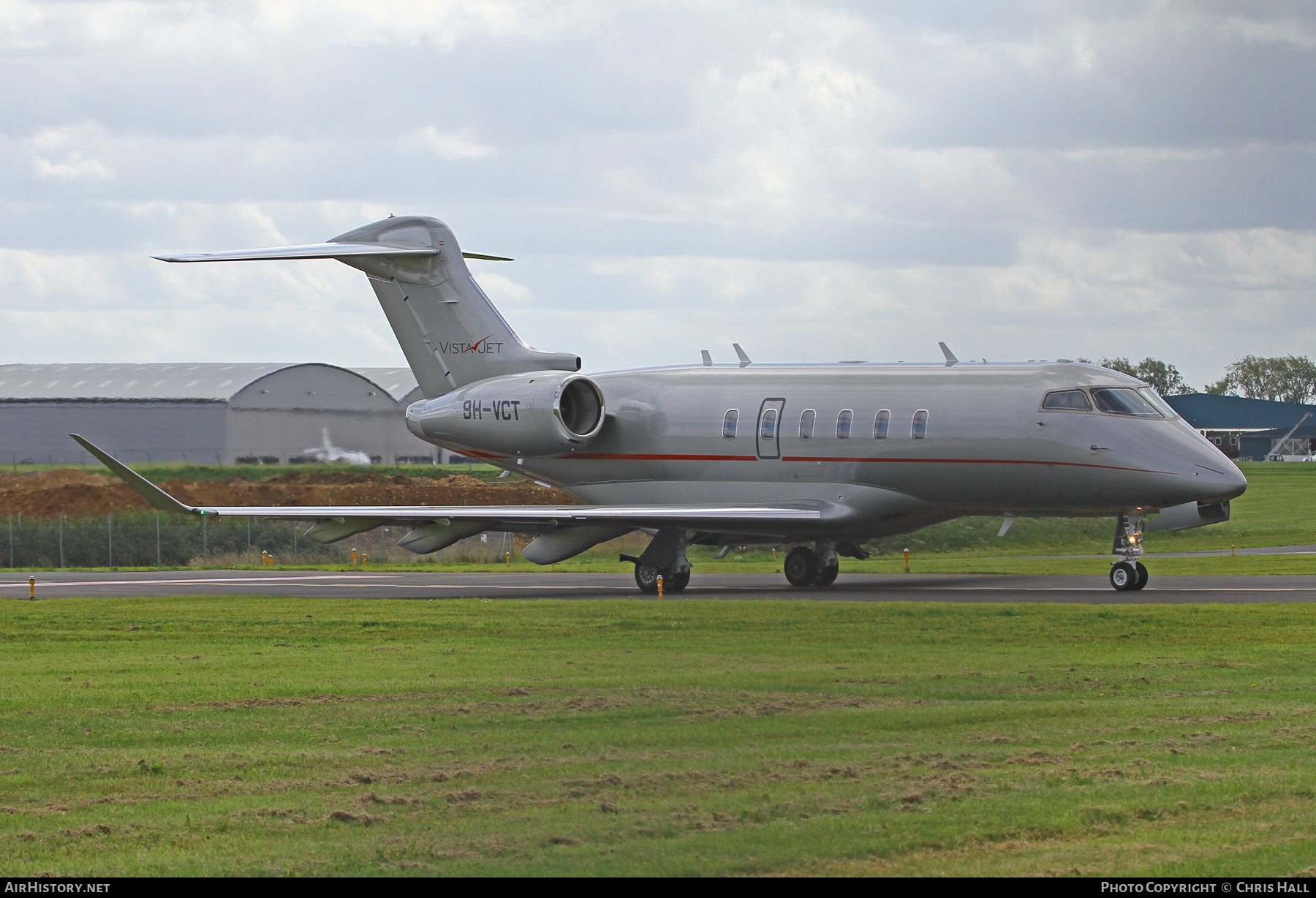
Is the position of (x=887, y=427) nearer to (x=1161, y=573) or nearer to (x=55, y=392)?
(x=1161, y=573)

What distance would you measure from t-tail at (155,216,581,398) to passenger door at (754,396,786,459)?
5533 millimetres

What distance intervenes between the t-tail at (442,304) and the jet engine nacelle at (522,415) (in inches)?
49.8

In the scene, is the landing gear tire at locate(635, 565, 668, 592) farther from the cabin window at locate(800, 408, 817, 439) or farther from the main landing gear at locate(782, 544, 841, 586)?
the cabin window at locate(800, 408, 817, 439)

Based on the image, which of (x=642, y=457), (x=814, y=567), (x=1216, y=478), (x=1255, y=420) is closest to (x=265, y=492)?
(x=642, y=457)

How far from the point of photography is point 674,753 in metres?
9.72

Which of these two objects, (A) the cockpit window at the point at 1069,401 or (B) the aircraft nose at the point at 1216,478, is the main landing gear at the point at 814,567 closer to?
(A) the cockpit window at the point at 1069,401

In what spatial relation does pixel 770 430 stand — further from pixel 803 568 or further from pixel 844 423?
pixel 803 568

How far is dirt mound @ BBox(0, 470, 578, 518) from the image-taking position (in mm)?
47469

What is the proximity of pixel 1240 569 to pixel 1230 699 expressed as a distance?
19.7m

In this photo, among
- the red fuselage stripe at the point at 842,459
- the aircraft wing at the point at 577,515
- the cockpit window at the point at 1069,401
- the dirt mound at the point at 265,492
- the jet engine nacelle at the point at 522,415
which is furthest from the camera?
the dirt mound at the point at 265,492

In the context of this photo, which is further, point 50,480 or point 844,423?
point 50,480

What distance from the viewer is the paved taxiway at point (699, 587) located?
77.5 feet

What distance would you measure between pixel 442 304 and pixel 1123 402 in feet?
49.1

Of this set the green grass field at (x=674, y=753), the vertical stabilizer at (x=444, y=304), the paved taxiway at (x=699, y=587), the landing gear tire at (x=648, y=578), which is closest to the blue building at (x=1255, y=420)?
the paved taxiway at (x=699, y=587)
